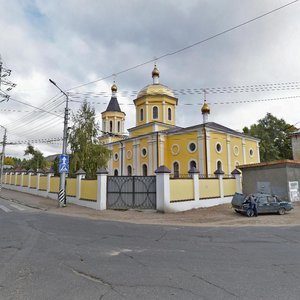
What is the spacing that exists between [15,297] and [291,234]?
8.99 meters

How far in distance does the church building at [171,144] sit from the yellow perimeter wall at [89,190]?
26.3 feet

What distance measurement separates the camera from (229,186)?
20.3 meters

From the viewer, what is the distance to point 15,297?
377cm

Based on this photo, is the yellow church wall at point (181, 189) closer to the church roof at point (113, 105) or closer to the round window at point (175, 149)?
the round window at point (175, 149)

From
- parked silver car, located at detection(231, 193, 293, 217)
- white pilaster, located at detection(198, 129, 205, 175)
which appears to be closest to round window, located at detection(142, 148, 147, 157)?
white pilaster, located at detection(198, 129, 205, 175)

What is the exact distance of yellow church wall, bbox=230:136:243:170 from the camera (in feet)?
103

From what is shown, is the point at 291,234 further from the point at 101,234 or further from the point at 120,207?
the point at 120,207

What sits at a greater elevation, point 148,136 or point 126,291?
point 148,136

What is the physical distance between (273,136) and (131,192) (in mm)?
42283

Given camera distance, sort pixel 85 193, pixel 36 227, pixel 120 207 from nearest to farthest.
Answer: pixel 36 227 → pixel 120 207 → pixel 85 193

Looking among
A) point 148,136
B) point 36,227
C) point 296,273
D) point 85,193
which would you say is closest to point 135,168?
point 148,136

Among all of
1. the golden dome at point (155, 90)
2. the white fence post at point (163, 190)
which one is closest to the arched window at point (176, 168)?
the golden dome at point (155, 90)

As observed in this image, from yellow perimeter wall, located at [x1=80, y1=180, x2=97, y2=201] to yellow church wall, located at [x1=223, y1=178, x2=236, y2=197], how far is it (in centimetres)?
1012

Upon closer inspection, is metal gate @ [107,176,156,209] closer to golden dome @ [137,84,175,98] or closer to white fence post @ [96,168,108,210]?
white fence post @ [96,168,108,210]
